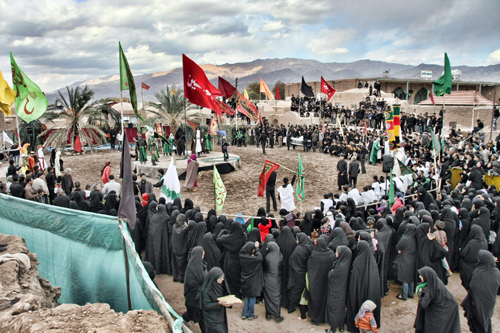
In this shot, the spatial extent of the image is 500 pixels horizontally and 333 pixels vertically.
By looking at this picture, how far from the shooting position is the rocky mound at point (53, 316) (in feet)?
9.12

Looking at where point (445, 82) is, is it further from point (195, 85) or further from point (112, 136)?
point (112, 136)

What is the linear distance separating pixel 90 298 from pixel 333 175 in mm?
11919

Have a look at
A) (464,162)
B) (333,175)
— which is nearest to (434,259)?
(464,162)

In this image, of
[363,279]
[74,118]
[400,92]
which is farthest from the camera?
[400,92]

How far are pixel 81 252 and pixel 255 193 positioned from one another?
27.1 ft

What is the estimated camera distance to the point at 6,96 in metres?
9.09

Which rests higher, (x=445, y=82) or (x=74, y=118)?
(x=445, y=82)

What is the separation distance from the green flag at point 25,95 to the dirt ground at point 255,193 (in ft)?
15.7

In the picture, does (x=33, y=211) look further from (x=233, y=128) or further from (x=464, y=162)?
(x=233, y=128)

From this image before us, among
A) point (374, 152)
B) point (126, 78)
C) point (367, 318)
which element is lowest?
point (367, 318)

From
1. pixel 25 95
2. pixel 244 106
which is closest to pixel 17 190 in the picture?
pixel 25 95

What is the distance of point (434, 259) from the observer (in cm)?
545

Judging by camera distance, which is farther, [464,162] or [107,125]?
[107,125]

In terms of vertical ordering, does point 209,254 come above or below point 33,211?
below
